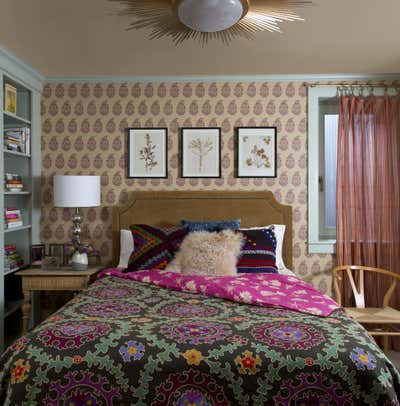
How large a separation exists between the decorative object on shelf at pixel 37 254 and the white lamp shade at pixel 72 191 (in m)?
0.50

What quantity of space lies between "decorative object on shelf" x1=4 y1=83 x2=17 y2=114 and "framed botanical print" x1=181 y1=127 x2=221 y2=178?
1556mm

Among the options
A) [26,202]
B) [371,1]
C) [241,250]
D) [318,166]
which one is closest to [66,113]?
[26,202]

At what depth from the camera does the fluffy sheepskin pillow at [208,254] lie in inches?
125

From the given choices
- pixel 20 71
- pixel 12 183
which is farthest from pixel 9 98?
pixel 12 183

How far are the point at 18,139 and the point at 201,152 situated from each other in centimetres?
171

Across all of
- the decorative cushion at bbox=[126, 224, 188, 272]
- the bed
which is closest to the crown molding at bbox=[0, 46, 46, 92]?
the decorative cushion at bbox=[126, 224, 188, 272]

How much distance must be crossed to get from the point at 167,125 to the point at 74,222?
131 centimetres

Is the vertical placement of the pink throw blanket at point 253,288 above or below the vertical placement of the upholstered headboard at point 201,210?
below

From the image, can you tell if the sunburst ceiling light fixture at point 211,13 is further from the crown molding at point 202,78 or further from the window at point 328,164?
the window at point 328,164

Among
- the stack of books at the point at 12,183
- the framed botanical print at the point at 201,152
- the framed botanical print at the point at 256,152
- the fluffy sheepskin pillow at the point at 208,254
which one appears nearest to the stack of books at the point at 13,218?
the stack of books at the point at 12,183

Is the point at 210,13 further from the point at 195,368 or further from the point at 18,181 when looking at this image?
the point at 18,181

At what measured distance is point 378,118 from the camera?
158 inches

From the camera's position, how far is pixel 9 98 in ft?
12.0

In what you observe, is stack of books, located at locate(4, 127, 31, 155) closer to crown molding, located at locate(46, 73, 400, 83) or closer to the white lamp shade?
the white lamp shade
